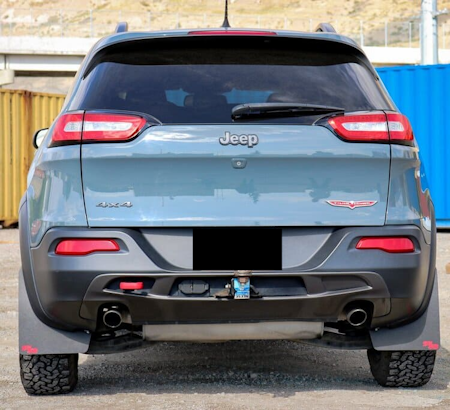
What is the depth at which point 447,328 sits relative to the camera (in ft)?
25.6

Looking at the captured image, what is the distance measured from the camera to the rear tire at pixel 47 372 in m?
5.06

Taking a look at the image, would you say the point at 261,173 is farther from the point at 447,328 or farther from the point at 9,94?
the point at 9,94

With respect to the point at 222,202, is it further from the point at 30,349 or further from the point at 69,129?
the point at 30,349

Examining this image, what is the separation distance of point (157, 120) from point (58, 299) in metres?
0.91

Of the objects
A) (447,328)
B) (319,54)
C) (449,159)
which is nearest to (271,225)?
(319,54)

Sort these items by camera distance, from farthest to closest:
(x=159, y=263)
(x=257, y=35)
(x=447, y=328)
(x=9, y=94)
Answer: (x=9, y=94) < (x=447, y=328) < (x=257, y=35) < (x=159, y=263)

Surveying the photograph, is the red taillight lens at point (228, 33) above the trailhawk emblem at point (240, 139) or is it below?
above

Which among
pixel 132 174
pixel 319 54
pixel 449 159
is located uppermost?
pixel 319 54

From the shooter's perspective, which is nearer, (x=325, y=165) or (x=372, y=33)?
(x=325, y=165)

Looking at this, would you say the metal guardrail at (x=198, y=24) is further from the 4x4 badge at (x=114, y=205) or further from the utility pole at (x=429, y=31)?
the 4x4 badge at (x=114, y=205)

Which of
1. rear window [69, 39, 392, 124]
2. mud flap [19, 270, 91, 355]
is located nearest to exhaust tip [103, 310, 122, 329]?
mud flap [19, 270, 91, 355]

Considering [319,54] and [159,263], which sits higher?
[319,54]

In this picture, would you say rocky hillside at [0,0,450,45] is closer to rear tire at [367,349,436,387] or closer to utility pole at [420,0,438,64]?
utility pole at [420,0,438,64]

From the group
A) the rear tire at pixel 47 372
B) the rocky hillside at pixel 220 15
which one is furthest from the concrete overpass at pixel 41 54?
the rocky hillside at pixel 220 15
